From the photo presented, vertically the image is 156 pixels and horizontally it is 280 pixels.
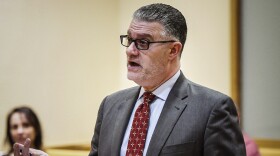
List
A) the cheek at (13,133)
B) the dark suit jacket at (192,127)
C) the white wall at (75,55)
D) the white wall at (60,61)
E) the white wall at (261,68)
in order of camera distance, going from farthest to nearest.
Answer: the white wall at (60,61), the white wall at (75,55), the white wall at (261,68), the cheek at (13,133), the dark suit jacket at (192,127)

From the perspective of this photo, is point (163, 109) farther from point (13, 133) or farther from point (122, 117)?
point (13, 133)

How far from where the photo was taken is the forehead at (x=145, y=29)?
1780 millimetres

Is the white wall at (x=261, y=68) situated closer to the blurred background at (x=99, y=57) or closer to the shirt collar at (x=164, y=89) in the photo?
the blurred background at (x=99, y=57)

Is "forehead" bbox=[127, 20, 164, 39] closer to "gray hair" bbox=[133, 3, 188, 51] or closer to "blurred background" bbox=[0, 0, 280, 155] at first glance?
"gray hair" bbox=[133, 3, 188, 51]

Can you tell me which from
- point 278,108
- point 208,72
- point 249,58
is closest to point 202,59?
point 208,72

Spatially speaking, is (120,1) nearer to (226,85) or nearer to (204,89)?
(226,85)

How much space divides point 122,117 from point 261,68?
1.93 m

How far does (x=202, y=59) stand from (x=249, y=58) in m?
0.43

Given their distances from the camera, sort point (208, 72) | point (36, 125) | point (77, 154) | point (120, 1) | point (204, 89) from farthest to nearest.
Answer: point (120, 1)
point (208, 72)
point (77, 154)
point (36, 125)
point (204, 89)

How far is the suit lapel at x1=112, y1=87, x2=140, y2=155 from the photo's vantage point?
71.1 inches

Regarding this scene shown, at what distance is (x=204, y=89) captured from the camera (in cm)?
180

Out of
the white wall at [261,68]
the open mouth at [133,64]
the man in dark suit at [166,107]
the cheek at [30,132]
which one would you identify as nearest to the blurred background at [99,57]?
the white wall at [261,68]

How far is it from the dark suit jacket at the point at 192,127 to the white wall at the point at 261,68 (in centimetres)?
177

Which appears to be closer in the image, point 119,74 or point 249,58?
point 249,58
